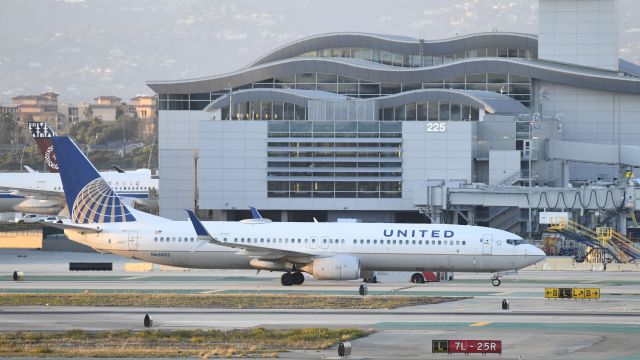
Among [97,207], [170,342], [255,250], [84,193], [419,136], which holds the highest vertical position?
[419,136]

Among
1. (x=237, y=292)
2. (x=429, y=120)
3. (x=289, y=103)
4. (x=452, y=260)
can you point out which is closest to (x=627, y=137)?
(x=429, y=120)

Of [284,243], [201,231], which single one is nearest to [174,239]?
[201,231]

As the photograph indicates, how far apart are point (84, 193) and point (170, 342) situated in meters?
32.7

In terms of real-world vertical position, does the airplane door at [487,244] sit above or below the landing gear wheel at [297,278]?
above

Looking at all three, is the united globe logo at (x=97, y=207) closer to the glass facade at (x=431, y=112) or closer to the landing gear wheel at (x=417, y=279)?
the landing gear wheel at (x=417, y=279)

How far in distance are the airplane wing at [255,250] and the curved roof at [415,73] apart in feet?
244

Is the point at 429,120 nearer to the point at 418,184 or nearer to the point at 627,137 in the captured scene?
the point at 418,184

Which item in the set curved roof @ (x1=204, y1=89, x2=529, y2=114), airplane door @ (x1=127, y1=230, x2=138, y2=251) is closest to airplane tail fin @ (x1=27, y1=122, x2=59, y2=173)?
curved roof @ (x1=204, y1=89, x2=529, y2=114)

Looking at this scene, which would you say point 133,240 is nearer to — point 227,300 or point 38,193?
point 227,300

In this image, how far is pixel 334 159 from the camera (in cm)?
13062

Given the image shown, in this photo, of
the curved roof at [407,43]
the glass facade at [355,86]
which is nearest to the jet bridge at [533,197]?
the glass facade at [355,86]

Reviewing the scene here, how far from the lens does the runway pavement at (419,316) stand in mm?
49219

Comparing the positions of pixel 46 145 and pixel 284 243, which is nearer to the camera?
pixel 284 243

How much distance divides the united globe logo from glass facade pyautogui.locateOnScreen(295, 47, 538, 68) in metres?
89.3
